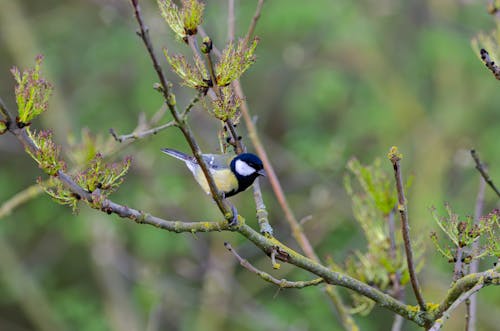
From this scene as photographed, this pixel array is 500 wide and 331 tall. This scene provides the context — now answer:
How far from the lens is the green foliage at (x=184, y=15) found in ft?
4.56

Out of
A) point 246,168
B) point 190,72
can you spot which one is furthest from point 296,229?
point 190,72

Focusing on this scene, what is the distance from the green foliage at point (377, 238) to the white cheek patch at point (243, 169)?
379 mm

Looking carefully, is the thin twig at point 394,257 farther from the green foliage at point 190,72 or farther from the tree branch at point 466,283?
the green foliage at point 190,72

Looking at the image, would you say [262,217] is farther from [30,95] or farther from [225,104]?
[30,95]

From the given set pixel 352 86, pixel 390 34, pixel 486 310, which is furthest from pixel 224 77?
pixel 390 34

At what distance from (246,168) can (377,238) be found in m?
0.53

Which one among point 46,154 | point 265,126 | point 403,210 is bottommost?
point 46,154

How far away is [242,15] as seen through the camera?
19.4 ft

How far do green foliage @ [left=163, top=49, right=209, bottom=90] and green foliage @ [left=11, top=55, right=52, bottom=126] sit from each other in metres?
0.28

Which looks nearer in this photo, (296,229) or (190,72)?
(190,72)

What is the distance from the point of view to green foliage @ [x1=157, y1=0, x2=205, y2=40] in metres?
1.39

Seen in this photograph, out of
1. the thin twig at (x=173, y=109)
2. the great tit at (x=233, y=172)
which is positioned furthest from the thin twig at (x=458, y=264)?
the great tit at (x=233, y=172)

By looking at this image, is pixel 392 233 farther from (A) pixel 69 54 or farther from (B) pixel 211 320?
(A) pixel 69 54

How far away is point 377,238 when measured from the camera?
212 cm
